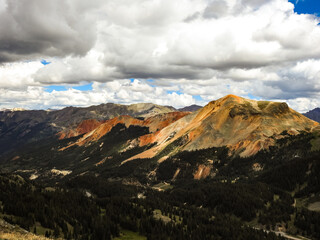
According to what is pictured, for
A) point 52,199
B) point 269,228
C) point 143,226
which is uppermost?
point 52,199

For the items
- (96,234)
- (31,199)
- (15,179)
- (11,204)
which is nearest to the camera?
(11,204)

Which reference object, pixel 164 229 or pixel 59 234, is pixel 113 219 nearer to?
pixel 164 229

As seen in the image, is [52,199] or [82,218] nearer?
[82,218]

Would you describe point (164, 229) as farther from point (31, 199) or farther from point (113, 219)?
point (31, 199)

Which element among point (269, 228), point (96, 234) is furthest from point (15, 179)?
point (269, 228)

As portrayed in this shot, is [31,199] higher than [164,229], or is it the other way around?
[31,199]

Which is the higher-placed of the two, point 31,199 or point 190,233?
point 31,199

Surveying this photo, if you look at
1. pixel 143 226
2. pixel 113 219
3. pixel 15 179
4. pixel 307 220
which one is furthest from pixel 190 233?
pixel 15 179

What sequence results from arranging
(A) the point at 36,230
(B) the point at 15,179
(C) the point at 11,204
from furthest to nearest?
(B) the point at 15,179 < (C) the point at 11,204 < (A) the point at 36,230

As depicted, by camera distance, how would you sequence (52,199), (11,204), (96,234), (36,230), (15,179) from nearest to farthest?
(36,230)
(11,204)
(96,234)
(52,199)
(15,179)

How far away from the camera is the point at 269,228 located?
175 meters

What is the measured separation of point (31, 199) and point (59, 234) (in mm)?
31898

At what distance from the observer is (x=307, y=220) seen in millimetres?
167750

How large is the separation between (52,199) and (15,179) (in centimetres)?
2541
